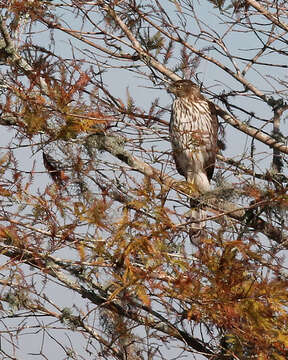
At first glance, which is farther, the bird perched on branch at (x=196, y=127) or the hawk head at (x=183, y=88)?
the bird perched on branch at (x=196, y=127)

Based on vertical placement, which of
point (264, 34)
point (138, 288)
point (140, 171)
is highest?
point (264, 34)

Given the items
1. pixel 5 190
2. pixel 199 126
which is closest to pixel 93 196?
pixel 5 190

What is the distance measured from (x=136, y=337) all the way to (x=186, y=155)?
2.78 meters

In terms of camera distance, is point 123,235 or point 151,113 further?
point 151,113

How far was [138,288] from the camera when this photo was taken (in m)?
4.35

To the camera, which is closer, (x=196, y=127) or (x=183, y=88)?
(x=183, y=88)

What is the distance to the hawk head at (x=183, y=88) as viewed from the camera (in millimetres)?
6727

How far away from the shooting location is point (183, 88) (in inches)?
276

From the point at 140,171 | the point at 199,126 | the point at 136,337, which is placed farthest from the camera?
the point at 199,126

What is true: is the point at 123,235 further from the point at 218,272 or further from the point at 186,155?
the point at 186,155

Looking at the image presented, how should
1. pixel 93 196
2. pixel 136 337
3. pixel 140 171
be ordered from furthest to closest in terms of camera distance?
pixel 140 171, pixel 136 337, pixel 93 196

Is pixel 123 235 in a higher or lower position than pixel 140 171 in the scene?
lower

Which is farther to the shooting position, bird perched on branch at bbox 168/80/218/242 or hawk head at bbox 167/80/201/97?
bird perched on branch at bbox 168/80/218/242

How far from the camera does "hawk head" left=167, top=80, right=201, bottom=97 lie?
22.1ft
